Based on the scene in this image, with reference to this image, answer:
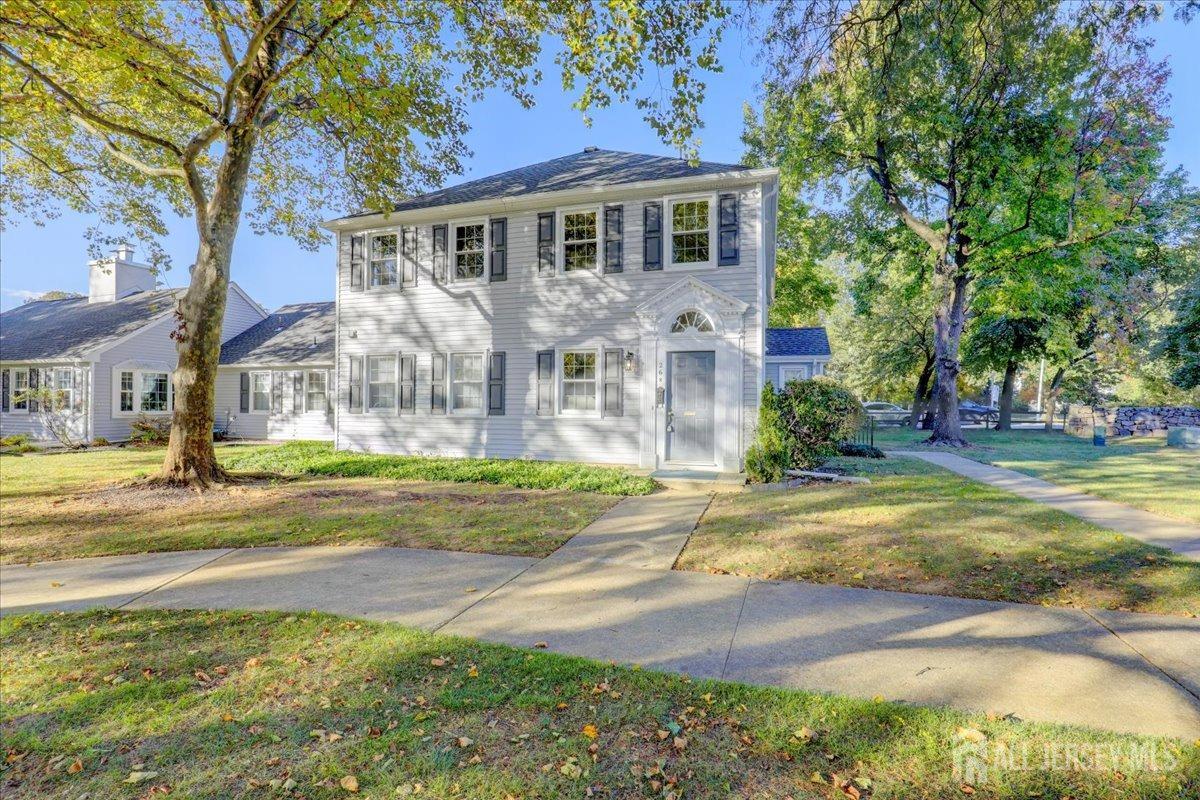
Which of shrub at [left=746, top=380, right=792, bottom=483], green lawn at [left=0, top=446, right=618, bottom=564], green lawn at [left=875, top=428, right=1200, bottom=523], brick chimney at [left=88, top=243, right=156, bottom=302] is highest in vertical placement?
brick chimney at [left=88, top=243, right=156, bottom=302]

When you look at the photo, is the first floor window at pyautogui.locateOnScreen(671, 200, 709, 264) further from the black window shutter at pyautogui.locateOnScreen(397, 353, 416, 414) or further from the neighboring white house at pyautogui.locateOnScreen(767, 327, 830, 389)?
the neighboring white house at pyautogui.locateOnScreen(767, 327, 830, 389)

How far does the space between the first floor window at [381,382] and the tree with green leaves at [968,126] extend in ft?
32.7

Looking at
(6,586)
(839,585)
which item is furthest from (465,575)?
(6,586)

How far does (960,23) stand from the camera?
550 cm

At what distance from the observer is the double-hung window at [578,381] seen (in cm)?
1203

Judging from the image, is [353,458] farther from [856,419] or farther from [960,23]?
[960,23]

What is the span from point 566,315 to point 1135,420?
916 inches

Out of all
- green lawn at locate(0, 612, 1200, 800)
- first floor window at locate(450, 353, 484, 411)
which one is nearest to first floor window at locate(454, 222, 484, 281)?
first floor window at locate(450, 353, 484, 411)

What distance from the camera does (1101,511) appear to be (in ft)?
24.2

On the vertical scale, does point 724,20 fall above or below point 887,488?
above

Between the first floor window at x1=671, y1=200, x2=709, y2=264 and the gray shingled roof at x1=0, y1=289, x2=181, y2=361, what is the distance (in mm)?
18635

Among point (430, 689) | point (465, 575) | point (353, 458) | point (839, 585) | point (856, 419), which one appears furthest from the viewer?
point (353, 458)

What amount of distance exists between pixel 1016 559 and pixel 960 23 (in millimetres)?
5297

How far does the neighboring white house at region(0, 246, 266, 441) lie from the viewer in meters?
17.6
